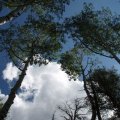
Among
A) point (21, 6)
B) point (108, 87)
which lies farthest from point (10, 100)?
point (108, 87)

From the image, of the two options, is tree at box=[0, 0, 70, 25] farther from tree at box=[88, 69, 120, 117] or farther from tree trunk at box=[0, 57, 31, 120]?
tree at box=[88, 69, 120, 117]

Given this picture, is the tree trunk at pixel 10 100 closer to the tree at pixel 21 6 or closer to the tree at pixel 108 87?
the tree at pixel 21 6

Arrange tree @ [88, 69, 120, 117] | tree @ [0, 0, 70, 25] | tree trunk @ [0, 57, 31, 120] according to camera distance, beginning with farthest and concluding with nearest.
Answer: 1. tree @ [88, 69, 120, 117]
2. tree trunk @ [0, 57, 31, 120]
3. tree @ [0, 0, 70, 25]

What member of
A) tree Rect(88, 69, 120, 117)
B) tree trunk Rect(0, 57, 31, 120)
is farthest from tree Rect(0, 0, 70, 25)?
tree Rect(88, 69, 120, 117)

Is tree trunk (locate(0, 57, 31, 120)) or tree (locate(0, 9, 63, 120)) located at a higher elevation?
tree (locate(0, 9, 63, 120))

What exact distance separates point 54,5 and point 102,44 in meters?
10.5

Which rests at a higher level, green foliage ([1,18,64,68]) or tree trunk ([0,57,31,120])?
green foliage ([1,18,64,68])

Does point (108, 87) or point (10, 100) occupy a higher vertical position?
point (108, 87)

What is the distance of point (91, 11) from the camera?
2778 centimetres

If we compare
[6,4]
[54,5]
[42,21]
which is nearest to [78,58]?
[42,21]

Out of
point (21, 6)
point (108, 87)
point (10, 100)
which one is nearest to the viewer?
point (21, 6)

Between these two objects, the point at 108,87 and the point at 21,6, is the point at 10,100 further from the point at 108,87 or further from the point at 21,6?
the point at 108,87

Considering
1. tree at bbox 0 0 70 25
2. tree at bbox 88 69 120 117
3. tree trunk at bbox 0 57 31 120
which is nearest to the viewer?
tree at bbox 0 0 70 25

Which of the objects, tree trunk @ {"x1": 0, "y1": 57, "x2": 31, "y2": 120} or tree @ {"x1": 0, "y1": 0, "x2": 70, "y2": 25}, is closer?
tree @ {"x1": 0, "y1": 0, "x2": 70, "y2": 25}
